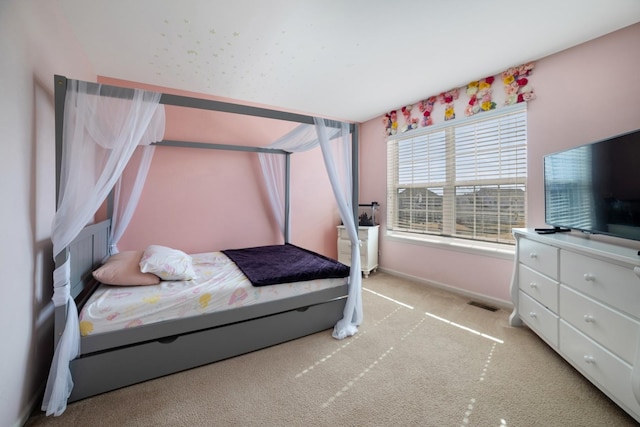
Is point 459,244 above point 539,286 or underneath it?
above

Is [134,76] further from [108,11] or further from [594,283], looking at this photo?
[594,283]

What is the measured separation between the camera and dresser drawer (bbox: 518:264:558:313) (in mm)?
1930

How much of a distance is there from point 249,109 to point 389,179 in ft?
9.20

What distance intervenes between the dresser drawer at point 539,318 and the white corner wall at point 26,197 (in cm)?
326

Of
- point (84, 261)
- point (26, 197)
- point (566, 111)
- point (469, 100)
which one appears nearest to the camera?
point (26, 197)

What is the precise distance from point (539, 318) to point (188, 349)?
8.88ft

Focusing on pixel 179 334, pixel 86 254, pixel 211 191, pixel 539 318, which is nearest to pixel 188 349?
pixel 179 334

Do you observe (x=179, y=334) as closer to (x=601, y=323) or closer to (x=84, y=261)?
(x=84, y=261)

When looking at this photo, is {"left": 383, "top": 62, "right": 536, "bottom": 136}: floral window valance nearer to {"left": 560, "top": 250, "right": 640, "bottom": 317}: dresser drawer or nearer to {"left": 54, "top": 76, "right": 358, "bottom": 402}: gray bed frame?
{"left": 54, "top": 76, "right": 358, "bottom": 402}: gray bed frame

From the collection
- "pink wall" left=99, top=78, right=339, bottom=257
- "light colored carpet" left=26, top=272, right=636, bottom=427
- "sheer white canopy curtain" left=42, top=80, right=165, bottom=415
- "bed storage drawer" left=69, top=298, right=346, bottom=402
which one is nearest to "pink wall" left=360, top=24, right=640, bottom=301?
"light colored carpet" left=26, top=272, right=636, bottom=427

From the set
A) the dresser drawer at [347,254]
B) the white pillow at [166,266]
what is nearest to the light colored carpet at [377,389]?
the white pillow at [166,266]

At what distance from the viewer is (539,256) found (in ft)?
6.90

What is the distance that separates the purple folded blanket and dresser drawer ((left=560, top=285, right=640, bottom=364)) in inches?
62.9

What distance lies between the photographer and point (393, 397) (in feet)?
5.26
